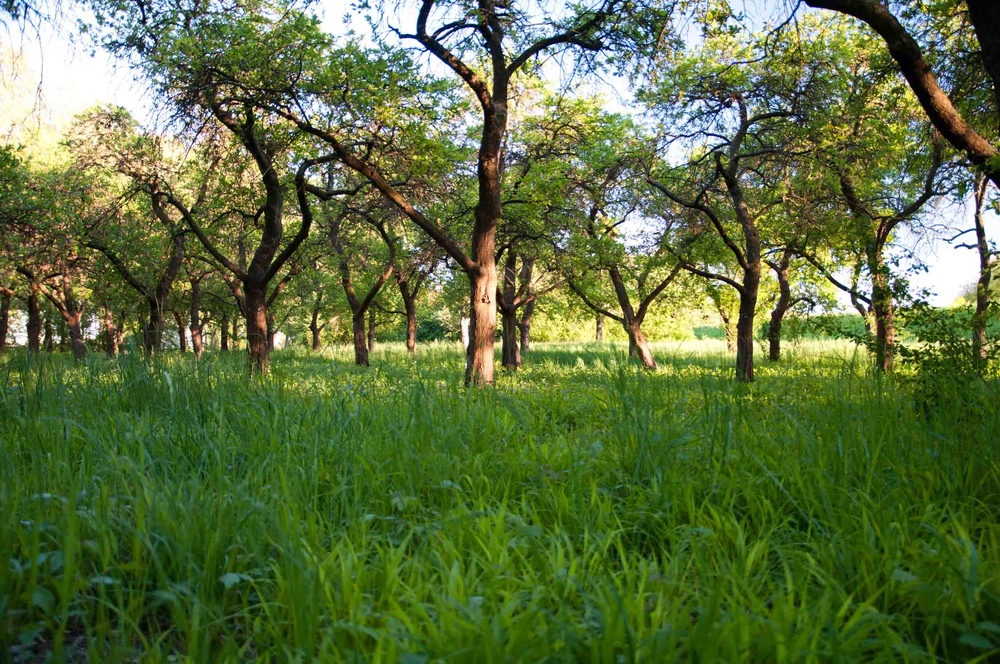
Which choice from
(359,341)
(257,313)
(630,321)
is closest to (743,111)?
(630,321)

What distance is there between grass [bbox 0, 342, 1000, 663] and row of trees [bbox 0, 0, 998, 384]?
1.64m

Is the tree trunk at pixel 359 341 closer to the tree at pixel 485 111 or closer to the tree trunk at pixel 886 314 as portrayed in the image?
the tree at pixel 485 111

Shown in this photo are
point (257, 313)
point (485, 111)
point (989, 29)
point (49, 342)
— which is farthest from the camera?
point (257, 313)

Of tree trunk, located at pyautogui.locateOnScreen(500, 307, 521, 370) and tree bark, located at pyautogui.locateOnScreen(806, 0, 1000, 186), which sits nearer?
tree bark, located at pyautogui.locateOnScreen(806, 0, 1000, 186)

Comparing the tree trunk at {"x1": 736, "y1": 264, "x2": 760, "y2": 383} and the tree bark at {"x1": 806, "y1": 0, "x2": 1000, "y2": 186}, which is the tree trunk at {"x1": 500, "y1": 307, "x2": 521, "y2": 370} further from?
the tree bark at {"x1": 806, "y1": 0, "x2": 1000, "y2": 186}

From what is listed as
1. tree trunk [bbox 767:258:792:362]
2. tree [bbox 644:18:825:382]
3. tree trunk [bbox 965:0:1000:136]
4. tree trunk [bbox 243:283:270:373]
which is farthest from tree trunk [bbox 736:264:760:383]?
tree trunk [bbox 243:283:270:373]

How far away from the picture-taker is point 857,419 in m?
3.95

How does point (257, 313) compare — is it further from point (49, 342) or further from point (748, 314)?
point (748, 314)

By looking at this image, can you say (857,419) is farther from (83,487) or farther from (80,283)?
(80,283)

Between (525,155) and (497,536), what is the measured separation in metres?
15.2

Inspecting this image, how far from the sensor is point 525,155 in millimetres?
16625

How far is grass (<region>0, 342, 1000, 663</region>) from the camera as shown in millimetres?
1905

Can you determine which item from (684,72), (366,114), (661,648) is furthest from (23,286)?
(661,648)

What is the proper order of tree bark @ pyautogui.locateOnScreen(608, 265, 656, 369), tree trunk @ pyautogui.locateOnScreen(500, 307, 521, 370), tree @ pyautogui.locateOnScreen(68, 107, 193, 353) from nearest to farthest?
tree @ pyautogui.locateOnScreen(68, 107, 193, 353) < tree bark @ pyautogui.locateOnScreen(608, 265, 656, 369) < tree trunk @ pyautogui.locateOnScreen(500, 307, 521, 370)
